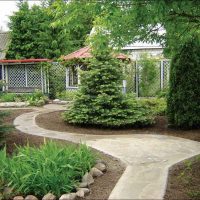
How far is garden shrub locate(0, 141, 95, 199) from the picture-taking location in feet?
17.1

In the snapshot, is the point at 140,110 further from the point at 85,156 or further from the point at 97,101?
the point at 85,156

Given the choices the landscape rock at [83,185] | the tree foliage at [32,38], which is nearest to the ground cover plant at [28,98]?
the tree foliage at [32,38]

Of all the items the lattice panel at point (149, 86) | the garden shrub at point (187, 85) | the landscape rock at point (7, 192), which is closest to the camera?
the landscape rock at point (7, 192)

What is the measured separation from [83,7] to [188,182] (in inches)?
117

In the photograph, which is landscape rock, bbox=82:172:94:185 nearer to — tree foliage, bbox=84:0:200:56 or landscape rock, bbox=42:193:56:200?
landscape rock, bbox=42:193:56:200

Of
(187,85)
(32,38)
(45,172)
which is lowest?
(45,172)

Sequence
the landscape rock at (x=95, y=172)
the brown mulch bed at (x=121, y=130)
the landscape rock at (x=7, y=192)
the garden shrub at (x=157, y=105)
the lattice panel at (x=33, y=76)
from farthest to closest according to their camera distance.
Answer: the lattice panel at (x=33, y=76)
the garden shrub at (x=157, y=105)
the brown mulch bed at (x=121, y=130)
the landscape rock at (x=95, y=172)
the landscape rock at (x=7, y=192)

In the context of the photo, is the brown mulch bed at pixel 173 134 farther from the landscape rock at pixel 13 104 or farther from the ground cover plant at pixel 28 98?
the ground cover plant at pixel 28 98

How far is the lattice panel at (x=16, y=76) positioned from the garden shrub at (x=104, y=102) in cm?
1062

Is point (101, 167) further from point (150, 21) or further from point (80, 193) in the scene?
point (150, 21)

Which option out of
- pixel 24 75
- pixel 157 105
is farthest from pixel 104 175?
pixel 24 75

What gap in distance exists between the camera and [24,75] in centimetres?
2095

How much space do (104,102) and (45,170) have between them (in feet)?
17.8

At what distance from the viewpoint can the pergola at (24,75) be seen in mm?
19797
